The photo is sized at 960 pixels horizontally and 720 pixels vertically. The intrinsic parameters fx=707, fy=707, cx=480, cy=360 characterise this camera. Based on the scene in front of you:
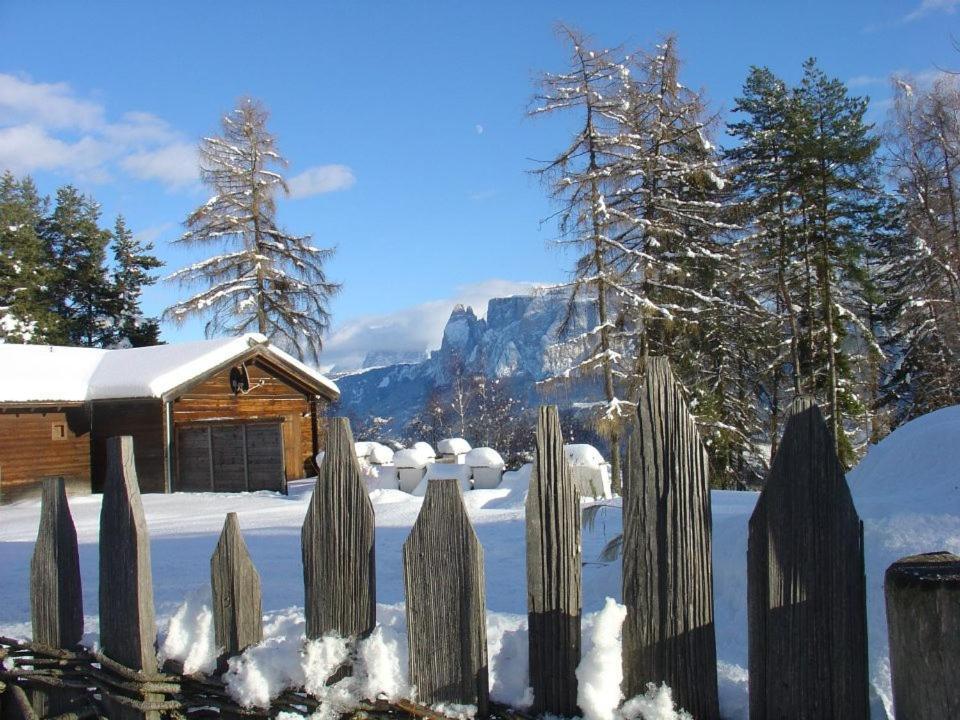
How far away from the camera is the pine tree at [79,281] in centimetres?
3972

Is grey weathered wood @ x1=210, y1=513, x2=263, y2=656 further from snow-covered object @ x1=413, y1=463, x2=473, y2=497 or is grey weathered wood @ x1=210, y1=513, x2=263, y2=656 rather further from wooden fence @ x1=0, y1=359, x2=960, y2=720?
snow-covered object @ x1=413, y1=463, x2=473, y2=497

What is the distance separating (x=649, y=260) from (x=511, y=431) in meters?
30.8

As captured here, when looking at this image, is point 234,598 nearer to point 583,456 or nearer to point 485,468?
point 583,456

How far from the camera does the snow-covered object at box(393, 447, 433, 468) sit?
22.9 meters

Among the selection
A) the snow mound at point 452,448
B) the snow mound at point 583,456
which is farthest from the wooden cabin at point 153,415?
the snow mound at point 583,456

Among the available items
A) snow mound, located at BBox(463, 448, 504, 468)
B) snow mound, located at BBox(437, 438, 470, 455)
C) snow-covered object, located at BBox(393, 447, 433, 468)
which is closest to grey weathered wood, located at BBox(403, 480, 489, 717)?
snow mound, located at BBox(463, 448, 504, 468)

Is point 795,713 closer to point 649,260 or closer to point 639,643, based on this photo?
point 639,643

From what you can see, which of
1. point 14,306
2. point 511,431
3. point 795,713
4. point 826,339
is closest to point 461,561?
point 795,713

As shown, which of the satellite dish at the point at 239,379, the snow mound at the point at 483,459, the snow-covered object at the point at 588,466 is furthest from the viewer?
the satellite dish at the point at 239,379

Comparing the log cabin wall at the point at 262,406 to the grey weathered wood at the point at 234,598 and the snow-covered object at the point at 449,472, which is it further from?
the grey weathered wood at the point at 234,598

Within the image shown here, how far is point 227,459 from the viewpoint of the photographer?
74.3 feet

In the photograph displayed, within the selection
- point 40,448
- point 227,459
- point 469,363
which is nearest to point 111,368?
point 40,448

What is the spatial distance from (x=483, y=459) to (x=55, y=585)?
19.9 m

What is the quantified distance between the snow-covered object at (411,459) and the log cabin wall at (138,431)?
7168mm
